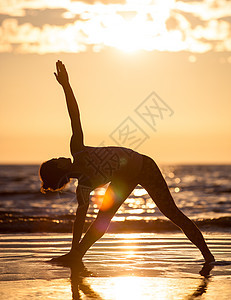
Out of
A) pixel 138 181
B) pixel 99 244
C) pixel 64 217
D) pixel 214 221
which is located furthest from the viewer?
pixel 64 217

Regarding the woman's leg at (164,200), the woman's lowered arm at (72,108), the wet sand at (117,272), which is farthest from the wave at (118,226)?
the woman's lowered arm at (72,108)

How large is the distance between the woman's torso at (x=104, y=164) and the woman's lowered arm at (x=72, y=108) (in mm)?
149

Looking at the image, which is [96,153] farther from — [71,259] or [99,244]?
[99,244]

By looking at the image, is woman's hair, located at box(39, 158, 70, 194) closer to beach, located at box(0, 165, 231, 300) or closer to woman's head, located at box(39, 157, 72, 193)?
woman's head, located at box(39, 157, 72, 193)

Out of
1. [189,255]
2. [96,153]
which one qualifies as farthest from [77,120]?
[189,255]

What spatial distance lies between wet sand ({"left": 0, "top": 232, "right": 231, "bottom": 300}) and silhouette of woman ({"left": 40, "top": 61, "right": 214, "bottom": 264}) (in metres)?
0.46

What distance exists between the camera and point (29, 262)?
759cm

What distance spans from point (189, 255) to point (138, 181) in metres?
1.72

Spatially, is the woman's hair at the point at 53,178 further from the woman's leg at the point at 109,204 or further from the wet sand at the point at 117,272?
the wet sand at the point at 117,272

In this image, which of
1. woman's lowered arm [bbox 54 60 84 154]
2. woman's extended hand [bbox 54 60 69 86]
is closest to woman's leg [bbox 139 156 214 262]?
woman's lowered arm [bbox 54 60 84 154]

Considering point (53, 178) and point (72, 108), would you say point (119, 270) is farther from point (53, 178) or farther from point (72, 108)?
point (72, 108)

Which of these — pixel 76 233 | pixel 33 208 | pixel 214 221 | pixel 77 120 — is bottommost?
pixel 33 208

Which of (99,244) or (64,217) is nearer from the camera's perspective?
(99,244)

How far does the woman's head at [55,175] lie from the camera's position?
6.96 m
